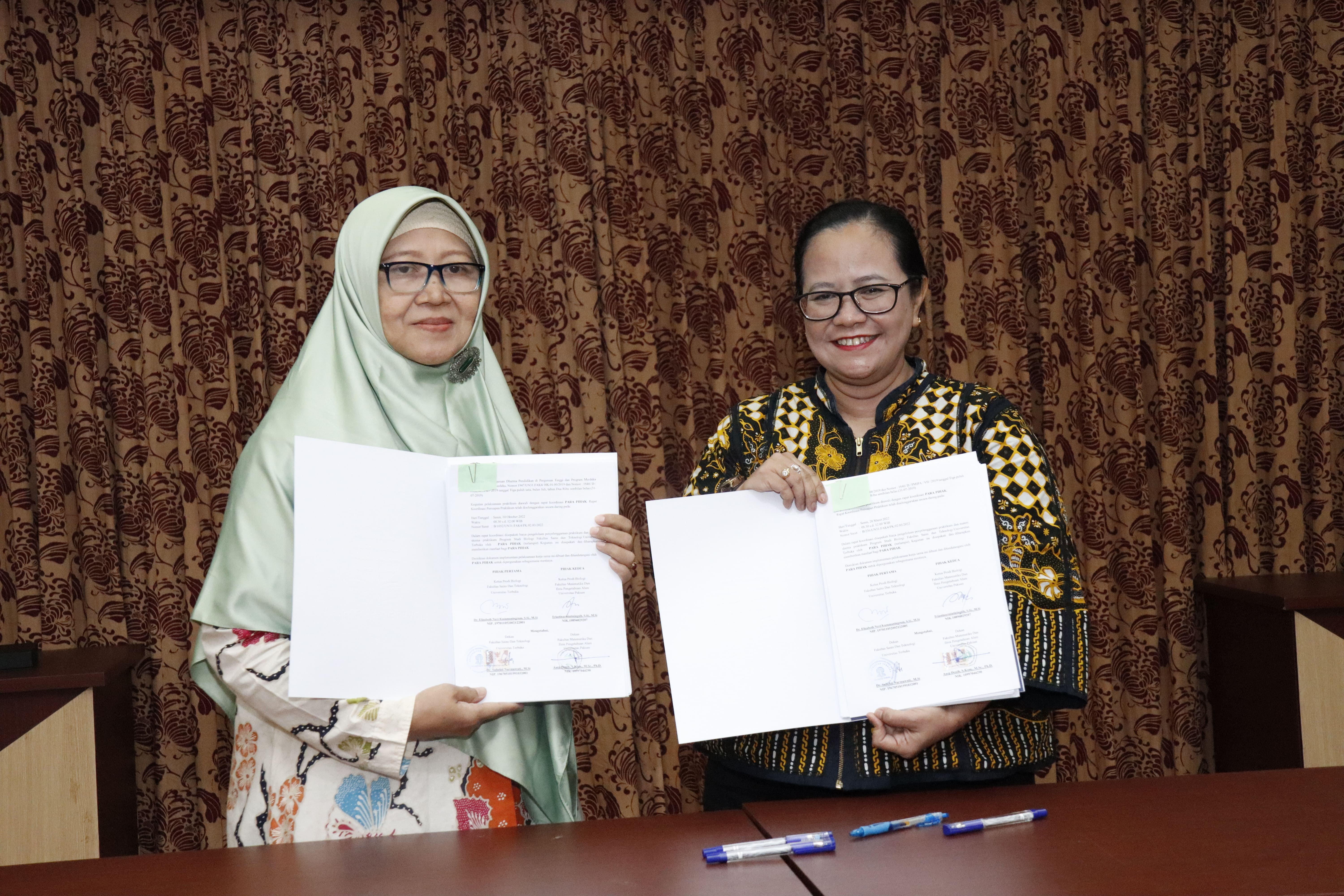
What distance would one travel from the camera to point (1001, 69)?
3.76 metres

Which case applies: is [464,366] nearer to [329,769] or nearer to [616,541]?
[616,541]

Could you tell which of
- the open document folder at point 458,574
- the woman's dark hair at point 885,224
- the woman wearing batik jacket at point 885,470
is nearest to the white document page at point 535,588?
the open document folder at point 458,574

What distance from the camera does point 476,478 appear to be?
169 centimetres

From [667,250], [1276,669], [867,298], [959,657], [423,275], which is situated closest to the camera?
[959,657]

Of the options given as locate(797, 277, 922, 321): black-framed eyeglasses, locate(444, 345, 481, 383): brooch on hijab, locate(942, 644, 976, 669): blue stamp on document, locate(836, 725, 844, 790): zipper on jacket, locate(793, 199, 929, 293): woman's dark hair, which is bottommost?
locate(836, 725, 844, 790): zipper on jacket

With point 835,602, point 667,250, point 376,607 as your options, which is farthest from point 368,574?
point 667,250

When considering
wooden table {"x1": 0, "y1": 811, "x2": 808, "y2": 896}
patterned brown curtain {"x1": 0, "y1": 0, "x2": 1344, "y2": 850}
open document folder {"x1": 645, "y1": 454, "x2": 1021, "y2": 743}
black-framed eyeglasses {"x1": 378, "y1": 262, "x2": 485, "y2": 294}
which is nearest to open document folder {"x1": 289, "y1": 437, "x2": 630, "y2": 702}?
open document folder {"x1": 645, "y1": 454, "x2": 1021, "y2": 743}

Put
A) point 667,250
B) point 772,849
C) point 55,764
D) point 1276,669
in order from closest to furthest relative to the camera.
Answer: point 772,849 → point 55,764 → point 1276,669 → point 667,250

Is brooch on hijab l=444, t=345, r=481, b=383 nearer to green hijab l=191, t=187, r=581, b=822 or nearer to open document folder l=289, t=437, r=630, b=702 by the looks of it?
green hijab l=191, t=187, r=581, b=822

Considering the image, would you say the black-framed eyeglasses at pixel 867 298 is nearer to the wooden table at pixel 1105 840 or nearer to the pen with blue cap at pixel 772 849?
the wooden table at pixel 1105 840

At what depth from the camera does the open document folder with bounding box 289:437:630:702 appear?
1.62 meters

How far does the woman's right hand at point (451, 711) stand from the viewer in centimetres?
162

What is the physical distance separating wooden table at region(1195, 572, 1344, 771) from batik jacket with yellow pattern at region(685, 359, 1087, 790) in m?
1.75

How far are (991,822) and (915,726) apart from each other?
0.25 metres
